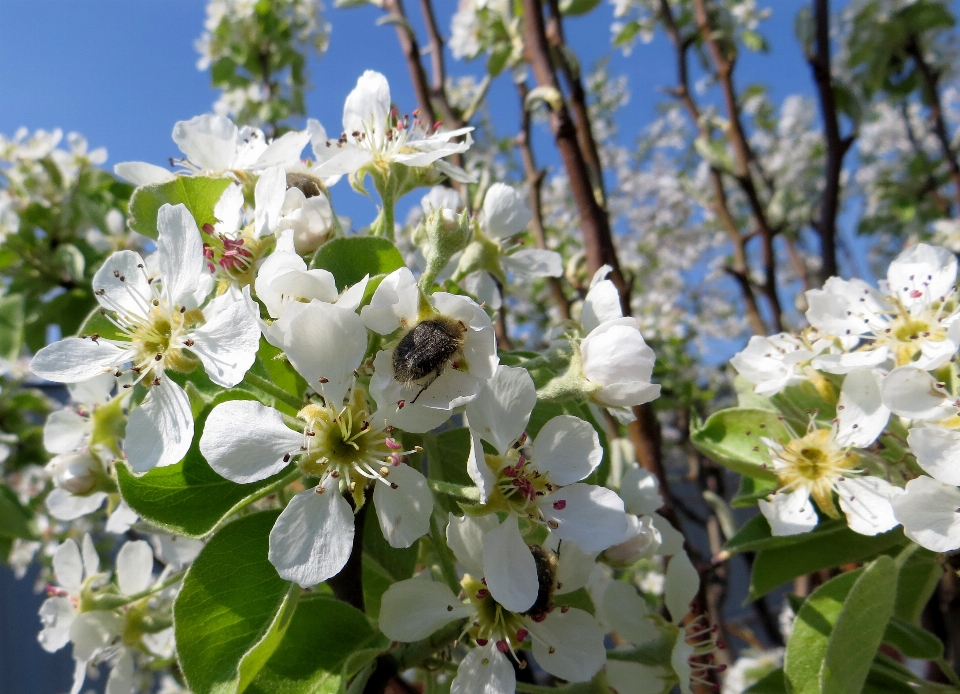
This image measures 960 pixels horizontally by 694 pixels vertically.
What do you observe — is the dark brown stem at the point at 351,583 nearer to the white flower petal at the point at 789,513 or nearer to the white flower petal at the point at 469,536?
the white flower petal at the point at 469,536

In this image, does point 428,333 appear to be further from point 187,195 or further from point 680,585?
point 680,585

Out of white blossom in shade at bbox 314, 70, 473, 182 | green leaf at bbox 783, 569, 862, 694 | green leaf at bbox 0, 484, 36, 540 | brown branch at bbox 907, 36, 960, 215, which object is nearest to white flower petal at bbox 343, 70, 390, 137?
white blossom in shade at bbox 314, 70, 473, 182

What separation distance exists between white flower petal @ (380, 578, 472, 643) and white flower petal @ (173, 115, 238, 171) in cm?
57

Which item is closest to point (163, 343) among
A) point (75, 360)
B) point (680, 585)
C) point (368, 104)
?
point (75, 360)

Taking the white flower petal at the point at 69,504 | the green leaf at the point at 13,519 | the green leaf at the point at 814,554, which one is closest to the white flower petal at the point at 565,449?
the green leaf at the point at 814,554

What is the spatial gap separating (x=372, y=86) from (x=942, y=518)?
2.82 feet

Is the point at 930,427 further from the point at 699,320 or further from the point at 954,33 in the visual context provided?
the point at 699,320

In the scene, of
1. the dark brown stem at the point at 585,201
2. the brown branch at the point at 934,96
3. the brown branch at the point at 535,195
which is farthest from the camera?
the brown branch at the point at 934,96

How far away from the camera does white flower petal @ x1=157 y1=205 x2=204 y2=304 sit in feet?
2.30

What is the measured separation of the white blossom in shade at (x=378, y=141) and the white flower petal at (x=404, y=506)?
39cm

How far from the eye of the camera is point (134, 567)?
978 mm

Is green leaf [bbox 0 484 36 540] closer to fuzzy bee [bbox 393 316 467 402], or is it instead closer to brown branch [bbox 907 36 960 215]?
fuzzy bee [bbox 393 316 467 402]

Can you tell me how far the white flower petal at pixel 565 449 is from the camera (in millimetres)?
681

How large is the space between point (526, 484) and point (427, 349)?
18 centimetres
